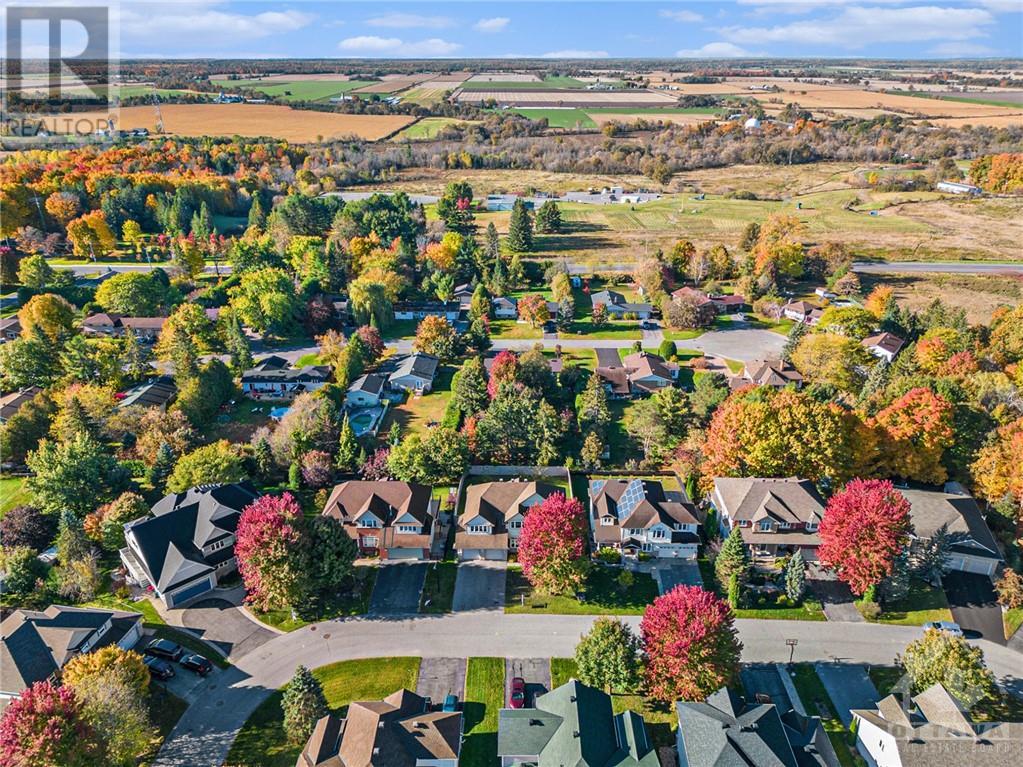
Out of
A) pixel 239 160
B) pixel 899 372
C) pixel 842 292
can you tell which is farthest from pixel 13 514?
pixel 239 160

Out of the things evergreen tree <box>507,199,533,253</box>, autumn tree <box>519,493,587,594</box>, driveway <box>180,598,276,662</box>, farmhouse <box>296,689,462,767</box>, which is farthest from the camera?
evergreen tree <box>507,199,533,253</box>

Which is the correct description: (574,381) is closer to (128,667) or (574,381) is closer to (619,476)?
(619,476)

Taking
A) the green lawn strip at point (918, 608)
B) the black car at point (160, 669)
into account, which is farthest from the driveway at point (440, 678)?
the green lawn strip at point (918, 608)

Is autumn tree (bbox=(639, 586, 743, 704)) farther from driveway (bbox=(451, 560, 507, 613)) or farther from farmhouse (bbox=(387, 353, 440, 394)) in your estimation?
farmhouse (bbox=(387, 353, 440, 394))

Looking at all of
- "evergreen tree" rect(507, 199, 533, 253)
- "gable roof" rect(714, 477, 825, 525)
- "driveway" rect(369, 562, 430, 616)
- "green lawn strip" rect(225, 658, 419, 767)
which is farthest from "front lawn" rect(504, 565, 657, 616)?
"evergreen tree" rect(507, 199, 533, 253)

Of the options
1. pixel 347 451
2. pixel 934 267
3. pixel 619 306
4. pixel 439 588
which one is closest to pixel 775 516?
pixel 439 588

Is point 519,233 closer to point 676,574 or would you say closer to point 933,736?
point 676,574

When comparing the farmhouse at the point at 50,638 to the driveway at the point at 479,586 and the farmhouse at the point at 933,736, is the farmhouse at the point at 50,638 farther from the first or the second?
the farmhouse at the point at 933,736
